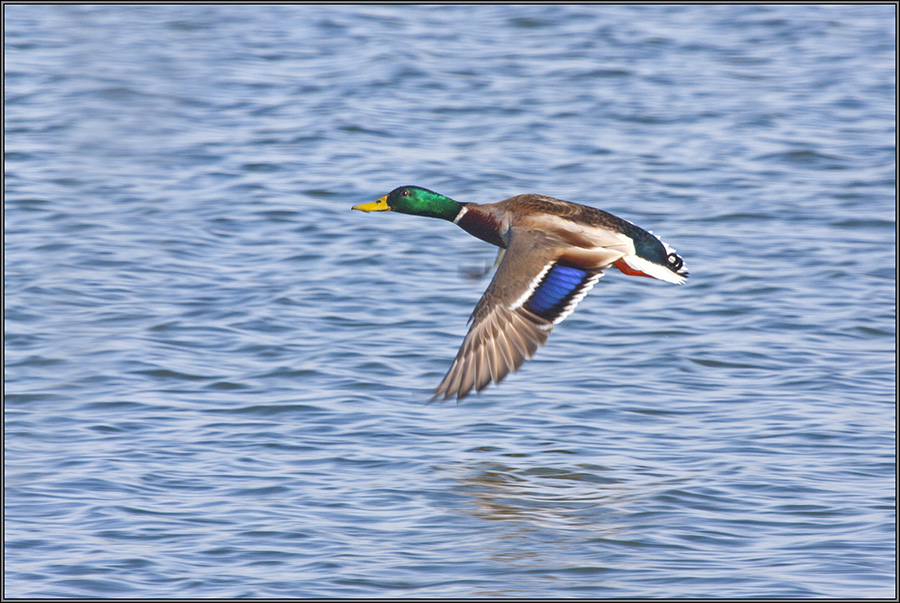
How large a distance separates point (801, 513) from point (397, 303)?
339cm

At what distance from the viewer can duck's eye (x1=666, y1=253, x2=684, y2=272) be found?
6203 mm

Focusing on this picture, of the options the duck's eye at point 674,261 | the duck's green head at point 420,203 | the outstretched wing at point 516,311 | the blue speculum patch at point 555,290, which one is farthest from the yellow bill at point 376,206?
the duck's eye at point 674,261

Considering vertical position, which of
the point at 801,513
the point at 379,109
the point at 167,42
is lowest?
the point at 801,513

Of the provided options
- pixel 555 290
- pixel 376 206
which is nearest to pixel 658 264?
pixel 555 290

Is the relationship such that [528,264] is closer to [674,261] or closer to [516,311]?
[516,311]

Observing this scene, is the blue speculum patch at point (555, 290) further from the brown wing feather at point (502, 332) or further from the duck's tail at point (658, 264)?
the duck's tail at point (658, 264)

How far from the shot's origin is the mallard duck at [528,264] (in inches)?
212

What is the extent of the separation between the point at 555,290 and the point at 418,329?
222 centimetres

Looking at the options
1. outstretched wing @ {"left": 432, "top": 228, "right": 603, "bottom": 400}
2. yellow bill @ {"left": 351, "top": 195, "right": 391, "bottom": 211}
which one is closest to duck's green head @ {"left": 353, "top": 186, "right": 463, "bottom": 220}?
yellow bill @ {"left": 351, "top": 195, "right": 391, "bottom": 211}

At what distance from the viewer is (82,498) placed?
18.1ft

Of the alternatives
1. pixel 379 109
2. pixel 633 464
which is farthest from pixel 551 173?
pixel 633 464

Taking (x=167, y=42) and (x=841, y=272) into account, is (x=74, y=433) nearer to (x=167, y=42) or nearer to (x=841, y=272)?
(x=167, y=42)

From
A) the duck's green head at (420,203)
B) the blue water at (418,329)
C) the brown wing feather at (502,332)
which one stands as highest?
the duck's green head at (420,203)

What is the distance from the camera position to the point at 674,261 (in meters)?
6.21
